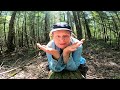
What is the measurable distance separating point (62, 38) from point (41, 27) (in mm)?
634

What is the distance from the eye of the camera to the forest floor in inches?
108

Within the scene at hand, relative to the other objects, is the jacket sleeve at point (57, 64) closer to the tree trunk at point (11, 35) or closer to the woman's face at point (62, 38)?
the woman's face at point (62, 38)

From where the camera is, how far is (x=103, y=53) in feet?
9.56

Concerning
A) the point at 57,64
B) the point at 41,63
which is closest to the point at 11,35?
the point at 41,63

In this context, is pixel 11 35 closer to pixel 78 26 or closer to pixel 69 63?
pixel 78 26

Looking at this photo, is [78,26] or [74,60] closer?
[74,60]

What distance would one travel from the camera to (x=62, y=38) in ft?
7.42

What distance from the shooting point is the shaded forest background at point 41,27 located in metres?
2.80

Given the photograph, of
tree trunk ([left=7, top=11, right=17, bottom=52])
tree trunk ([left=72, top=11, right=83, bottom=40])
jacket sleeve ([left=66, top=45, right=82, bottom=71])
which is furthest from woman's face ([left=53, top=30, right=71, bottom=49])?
tree trunk ([left=7, top=11, right=17, bottom=52])

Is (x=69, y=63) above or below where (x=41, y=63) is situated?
above
